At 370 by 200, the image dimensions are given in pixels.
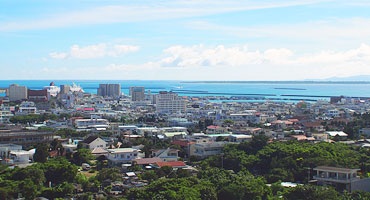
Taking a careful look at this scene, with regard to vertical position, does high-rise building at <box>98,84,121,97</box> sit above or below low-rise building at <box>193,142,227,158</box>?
above

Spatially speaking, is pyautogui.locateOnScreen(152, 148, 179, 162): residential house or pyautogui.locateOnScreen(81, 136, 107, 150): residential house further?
pyautogui.locateOnScreen(81, 136, 107, 150): residential house

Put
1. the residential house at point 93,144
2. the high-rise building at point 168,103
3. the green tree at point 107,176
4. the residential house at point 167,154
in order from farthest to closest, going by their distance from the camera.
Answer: the high-rise building at point 168,103
the residential house at point 93,144
the residential house at point 167,154
the green tree at point 107,176

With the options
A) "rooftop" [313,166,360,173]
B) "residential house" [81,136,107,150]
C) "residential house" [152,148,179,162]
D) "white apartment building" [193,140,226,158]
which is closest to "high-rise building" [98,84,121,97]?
"residential house" [81,136,107,150]

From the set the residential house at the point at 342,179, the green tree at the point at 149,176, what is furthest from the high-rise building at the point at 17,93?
the residential house at the point at 342,179

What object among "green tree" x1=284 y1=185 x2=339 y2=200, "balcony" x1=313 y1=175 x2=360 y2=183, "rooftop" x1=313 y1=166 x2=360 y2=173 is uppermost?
"rooftop" x1=313 y1=166 x2=360 y2=173

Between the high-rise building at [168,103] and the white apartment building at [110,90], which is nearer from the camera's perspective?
the high-rise building at [168,103]

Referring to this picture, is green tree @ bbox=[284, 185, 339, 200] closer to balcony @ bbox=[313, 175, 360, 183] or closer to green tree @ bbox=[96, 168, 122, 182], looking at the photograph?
balcony @ bbox=[313, 175, 360, 183]

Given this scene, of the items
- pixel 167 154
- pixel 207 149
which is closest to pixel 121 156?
pixel 167 154

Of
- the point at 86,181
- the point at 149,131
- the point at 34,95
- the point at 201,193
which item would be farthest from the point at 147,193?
the point at 34,95

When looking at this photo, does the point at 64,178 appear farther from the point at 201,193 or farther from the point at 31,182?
the point at 201,193

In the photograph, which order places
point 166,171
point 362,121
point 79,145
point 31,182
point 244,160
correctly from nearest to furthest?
point 31,182 → point 166,171 → point 244,160 → point 79,145 → point 362,121

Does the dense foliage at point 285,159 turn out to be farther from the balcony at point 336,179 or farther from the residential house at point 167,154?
the residential house at point 167,154
